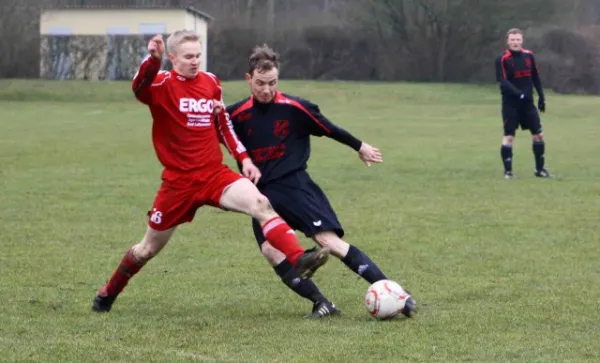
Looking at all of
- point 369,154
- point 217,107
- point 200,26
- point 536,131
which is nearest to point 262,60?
point 217,107

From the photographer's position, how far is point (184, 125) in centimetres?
658

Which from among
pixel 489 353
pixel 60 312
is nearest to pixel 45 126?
pixel 60 312

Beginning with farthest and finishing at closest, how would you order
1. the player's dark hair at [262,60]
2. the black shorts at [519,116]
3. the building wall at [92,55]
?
the building wall at [92,55] → the black shorts at [519,116] → the player's dark hair at [262,60]

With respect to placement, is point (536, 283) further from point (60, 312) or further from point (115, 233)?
point (115, 233)

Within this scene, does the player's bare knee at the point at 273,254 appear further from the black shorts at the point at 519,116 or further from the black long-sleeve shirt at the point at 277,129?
the black shorts at the point at 519,116

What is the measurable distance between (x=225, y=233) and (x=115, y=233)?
3.66 feet

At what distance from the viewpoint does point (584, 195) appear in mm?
13875

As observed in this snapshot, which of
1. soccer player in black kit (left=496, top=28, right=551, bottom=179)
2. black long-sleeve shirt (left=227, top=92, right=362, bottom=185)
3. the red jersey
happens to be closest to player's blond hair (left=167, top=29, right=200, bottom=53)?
the red jersey

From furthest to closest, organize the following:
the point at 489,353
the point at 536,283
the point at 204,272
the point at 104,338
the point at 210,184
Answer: the point at 204,272 < the point at 536,283 < the point at 210,184 < the point at 104,338 < the point at 489,353

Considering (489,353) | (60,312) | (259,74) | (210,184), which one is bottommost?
(60,312)

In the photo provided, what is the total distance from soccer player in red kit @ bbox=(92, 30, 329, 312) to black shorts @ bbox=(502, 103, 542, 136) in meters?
9.83

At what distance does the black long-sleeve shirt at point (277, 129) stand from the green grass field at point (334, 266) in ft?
3.18

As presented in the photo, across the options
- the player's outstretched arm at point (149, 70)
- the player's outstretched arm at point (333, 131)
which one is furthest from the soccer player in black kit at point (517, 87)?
the player's outstretched arm at point (149, 70)

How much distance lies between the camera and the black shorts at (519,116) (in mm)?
15875
